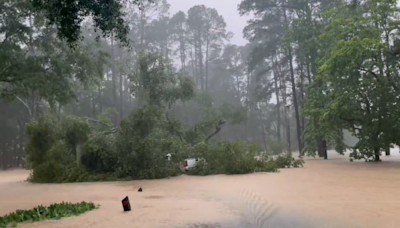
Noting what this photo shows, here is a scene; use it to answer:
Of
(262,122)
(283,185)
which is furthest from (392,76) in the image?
(262,122)

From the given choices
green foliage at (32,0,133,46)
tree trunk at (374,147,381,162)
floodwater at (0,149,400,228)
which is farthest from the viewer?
tree trunk at (374,147,381,162)

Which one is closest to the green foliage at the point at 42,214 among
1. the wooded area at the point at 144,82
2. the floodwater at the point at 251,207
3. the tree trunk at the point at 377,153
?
the floodwater at the point at 251,207

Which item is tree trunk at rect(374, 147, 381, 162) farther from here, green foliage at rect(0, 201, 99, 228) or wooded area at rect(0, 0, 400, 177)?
green foliage at rect(0, 201, 99, 228)

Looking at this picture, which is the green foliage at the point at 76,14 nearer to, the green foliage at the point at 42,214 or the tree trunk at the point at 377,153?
the green foliage at the point at 42,214

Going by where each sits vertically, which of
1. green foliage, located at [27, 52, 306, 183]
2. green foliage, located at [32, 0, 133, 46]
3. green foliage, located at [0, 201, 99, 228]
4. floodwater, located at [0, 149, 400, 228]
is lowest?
floodwater, located at [0, 149, 400, 228]

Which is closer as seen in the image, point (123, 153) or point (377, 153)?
point (123, 153)

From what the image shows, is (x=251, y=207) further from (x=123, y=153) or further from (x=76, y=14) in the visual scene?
(x=123, y=153)

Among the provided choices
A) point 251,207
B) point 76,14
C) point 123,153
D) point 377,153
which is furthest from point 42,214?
point 377,153

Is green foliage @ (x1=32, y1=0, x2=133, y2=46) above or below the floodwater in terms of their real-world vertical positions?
above

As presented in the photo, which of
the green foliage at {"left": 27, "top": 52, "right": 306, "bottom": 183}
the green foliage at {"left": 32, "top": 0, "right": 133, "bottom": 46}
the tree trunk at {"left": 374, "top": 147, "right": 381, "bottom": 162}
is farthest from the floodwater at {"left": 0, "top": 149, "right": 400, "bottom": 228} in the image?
the tree trunk at {"left": 374, "top": 147, "right": 381, "bottom": 162}

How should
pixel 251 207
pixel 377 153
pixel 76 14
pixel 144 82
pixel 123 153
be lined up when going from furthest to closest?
1. pixel 144 82
2. pixel 377 153
3. pixel 123 153
4. pixel 251 207
5. pixel 76 14

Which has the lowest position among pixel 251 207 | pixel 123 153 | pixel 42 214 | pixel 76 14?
pixel 251 207

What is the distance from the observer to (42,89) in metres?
14.4

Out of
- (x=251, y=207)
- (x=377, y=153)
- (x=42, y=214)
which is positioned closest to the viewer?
(x=42, y=214)
